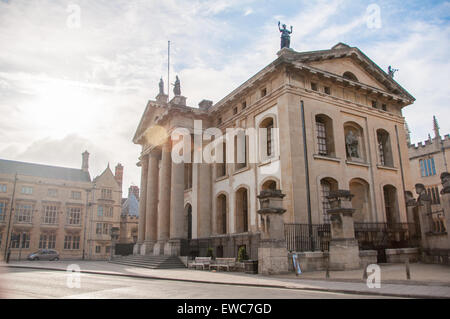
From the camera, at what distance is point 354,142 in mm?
25188

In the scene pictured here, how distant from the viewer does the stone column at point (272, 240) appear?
16438 mm

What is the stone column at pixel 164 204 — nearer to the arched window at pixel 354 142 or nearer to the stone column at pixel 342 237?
the arched window at pixel 354 142

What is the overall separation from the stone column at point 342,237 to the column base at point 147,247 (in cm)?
1865

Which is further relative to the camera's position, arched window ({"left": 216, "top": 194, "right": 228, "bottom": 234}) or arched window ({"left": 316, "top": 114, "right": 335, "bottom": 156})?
arched window ({"left": 216, "top": 194, "right": 228, "bottom": 234})

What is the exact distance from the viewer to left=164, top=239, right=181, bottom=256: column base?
26.8m

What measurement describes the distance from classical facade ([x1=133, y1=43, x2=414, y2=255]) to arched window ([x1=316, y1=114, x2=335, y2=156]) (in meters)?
0.07

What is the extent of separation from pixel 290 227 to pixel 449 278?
325 inches

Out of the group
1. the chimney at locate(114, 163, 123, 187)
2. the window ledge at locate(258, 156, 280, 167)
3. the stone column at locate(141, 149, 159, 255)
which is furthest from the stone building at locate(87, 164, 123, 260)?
the window ledge at locate(258, 156, 280, 167)

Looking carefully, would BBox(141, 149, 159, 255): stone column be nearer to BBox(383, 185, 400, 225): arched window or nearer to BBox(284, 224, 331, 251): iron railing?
BBox(284, 224, 331, 251): iron railing

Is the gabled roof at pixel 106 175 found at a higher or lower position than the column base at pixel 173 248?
higher

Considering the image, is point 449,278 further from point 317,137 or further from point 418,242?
point 317,137

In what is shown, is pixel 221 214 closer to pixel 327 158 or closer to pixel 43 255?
Result: pixel 327 158

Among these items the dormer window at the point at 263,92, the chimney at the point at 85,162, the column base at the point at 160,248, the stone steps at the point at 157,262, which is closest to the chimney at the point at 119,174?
the chimney at the point at 85,162

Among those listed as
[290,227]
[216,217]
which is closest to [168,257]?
[216,217]
